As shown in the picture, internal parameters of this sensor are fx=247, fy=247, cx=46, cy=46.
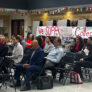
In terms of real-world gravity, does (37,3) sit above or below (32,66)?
above

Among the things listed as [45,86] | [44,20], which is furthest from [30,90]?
[44,20]

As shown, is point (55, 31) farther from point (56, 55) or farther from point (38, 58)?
point (38, 58)

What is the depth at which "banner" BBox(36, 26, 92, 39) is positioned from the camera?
1032cm

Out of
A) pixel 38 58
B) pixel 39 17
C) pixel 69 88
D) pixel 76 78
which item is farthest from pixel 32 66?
pixel 39 17

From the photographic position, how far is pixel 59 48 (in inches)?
281

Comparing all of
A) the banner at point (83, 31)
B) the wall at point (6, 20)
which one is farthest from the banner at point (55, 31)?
the wall at point (6, 20)

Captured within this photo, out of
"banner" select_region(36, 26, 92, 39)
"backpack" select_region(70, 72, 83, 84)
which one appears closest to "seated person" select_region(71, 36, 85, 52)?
"banner" select_region(36, 26, 92, 39)

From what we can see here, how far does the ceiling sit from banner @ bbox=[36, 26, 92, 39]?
1144 millimetres

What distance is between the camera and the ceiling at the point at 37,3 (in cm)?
1113

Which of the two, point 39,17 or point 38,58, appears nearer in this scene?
point 38,58

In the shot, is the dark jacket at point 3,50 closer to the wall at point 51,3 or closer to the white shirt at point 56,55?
the white shirt at point 56,55

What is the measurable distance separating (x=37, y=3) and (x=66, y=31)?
2.90m

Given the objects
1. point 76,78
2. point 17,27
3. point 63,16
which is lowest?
point 76,78

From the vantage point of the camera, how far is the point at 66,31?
11.1 meters
